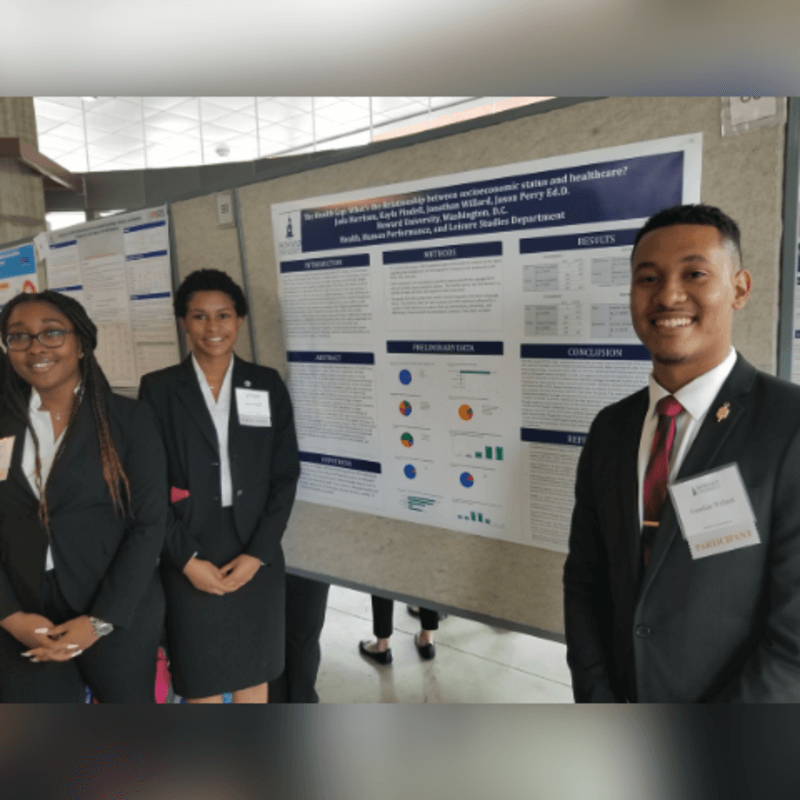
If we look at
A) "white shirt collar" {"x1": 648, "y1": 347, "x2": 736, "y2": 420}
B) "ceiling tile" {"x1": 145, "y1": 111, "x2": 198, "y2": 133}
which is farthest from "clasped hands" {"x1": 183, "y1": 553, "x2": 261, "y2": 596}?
"ceiling tile" {"x1": 145, "y1": 111, "x2": 198, "y2": 133}

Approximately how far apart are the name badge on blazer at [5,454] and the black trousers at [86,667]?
28 cm

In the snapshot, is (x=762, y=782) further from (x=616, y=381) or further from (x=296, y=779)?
(x=616, y=381)

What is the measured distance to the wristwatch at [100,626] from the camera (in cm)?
143

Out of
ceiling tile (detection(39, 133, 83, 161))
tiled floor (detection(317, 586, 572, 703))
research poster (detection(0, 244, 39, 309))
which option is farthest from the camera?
ceiling tile (detection(39, 133, 83, 161))

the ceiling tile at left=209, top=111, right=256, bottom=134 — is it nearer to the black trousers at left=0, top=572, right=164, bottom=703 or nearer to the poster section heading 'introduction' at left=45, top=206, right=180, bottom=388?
the poster section heading 'introduction' at left=45, top=206, right=180, bottom=388

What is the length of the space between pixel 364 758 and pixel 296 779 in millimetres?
12

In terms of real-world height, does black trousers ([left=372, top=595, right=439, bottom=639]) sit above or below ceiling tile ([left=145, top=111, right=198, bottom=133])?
below

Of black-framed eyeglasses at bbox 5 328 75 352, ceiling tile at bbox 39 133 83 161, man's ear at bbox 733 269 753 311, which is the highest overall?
ceiling tile at bbox 39 133 83 161

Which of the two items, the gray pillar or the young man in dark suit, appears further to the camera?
the gray pillar

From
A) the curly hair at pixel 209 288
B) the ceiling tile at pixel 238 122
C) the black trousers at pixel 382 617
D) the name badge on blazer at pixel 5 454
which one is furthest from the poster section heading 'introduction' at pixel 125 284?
the ceiling tile at pixel 238 122

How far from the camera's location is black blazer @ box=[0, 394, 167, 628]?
1.41m

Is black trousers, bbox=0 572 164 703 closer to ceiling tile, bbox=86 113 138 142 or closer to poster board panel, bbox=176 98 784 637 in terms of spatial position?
poster board panel, bbox=176 98 784 637

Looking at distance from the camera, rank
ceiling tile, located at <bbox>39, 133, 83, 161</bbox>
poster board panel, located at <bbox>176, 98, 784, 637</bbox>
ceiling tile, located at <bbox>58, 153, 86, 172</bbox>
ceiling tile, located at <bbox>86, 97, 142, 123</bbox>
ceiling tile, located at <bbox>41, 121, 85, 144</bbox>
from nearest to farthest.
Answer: poster board panel, located at <bbox>176, 98, 784, 637</bbox>, ceiling tile, located at <bbox>86, 97, 142, 123</bbox>, ceiling tile, located at <bbox>41, 121, 85, 144</bbox>, ceiling tile, located at <bbox>39, 133, 83, 161</bbox>, ceiling tile, located at <bbox>58, 153, 86, 172</bbox>

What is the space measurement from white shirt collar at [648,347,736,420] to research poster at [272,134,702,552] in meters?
0.24
